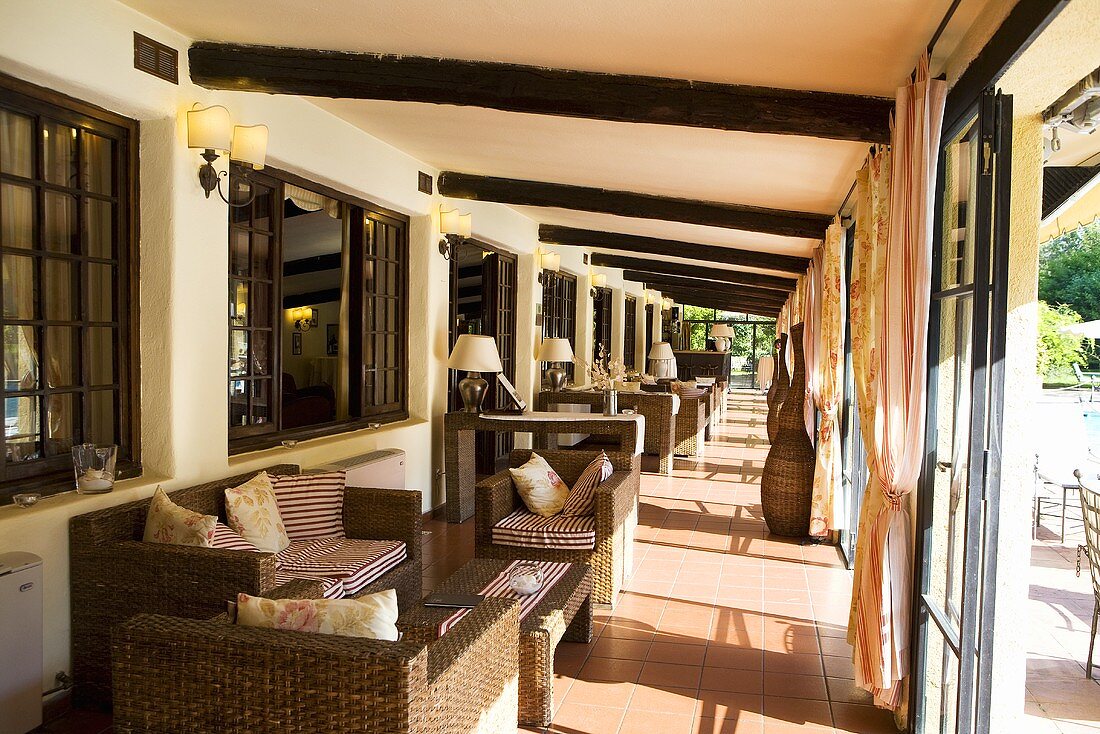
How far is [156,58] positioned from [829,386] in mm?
4456

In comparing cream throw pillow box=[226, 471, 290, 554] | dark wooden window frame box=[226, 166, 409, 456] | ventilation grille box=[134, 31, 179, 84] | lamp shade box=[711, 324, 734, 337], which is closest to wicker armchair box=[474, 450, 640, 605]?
cream throw pillow box=[226, 471, 290, 554]

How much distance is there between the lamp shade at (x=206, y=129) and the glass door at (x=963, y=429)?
3.12 meters

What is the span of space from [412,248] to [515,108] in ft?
9.30

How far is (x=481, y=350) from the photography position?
251 inches

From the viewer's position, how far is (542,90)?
3889mm

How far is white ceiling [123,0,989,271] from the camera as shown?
2.84 meters

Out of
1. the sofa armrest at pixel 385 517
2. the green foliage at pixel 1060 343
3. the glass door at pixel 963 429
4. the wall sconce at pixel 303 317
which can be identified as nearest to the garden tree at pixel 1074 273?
the green foliage at pixel 1060 343

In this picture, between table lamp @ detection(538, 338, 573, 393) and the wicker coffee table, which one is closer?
the wicker coffee table

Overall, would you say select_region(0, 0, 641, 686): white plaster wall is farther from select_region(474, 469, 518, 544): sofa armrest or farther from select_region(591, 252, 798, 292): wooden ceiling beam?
select_region(591, 252, 798, 292): wooden ceiling beam

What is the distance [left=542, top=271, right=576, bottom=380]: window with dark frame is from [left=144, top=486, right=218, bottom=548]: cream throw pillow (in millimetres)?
6996

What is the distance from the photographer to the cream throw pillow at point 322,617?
2.30 meters

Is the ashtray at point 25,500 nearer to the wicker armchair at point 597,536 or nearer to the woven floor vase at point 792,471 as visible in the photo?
the wicker armchair at point 597,536

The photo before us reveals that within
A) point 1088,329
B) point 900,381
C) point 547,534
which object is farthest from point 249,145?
point 1088,329

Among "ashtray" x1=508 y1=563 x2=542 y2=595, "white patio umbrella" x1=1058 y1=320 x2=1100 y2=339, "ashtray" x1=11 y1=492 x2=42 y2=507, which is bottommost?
"ashtray" x1=508 y1=563 x2=542 y2=595
